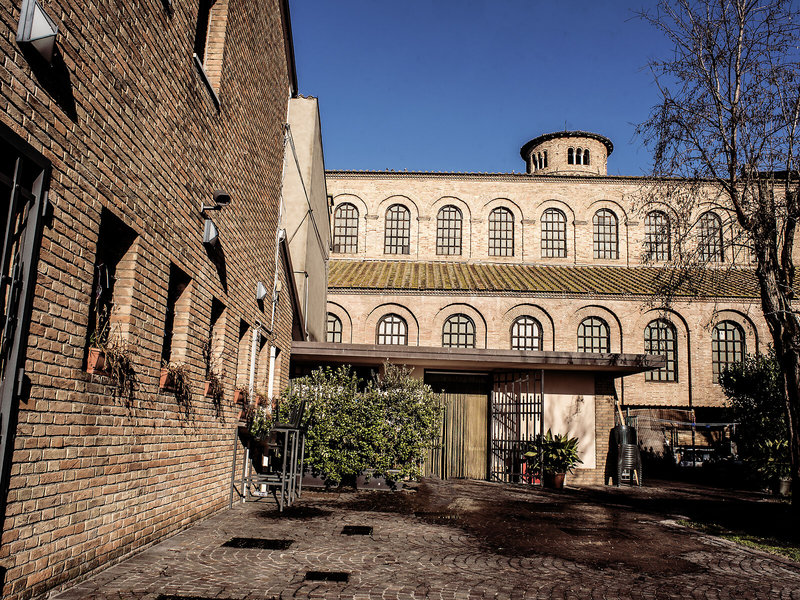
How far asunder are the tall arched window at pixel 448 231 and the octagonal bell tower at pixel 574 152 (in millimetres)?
7481

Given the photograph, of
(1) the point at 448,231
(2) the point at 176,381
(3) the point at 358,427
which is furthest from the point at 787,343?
(1) the point at 448,231

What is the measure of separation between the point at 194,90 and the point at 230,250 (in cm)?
226

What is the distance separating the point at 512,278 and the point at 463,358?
47.2ft

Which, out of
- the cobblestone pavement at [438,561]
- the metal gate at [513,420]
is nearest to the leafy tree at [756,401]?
the metal gate at [513,420]

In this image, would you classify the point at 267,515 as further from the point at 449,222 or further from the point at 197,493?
the point at 449,222

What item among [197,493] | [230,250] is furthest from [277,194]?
[197,493]

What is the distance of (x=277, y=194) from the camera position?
11.6m

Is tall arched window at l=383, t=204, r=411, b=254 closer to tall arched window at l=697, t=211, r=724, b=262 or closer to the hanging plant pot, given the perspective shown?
tall arched window at l=697, t=211, r=724, b=262

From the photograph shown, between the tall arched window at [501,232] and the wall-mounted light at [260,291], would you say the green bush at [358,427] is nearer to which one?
the wall-mounted light at [260,291]

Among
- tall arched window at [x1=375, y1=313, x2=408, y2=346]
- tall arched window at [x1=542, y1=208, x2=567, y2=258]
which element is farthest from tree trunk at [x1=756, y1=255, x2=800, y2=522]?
tall arched window at [x1=542, y1=208, x2=567, y2=258]

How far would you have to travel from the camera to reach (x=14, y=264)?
3398 mm

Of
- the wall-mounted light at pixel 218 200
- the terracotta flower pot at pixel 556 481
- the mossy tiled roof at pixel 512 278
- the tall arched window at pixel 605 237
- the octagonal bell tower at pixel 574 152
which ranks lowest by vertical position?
the terracotta flower pot at pixel 556 481

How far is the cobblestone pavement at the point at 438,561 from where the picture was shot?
4.69 m

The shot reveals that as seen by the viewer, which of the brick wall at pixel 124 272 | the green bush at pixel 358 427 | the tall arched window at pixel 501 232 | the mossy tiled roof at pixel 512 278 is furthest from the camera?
the tall arched window at pixel 501 232
